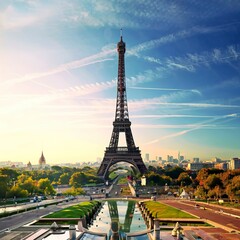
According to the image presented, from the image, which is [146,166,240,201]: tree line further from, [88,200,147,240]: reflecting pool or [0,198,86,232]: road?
[0,198,86,232]: road

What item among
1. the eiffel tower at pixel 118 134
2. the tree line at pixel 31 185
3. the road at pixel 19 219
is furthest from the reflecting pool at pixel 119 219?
the eiffel tower at pixel 118 134

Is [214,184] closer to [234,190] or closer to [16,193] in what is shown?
[234,190]

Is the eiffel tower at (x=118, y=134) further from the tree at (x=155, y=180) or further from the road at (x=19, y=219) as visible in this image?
the road at (x=19, y=219)

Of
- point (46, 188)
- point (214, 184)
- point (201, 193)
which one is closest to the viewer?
point (201, 193)

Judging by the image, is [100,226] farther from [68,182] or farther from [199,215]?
[68,182]

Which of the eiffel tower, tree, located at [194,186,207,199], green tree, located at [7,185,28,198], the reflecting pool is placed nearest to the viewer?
the reflecting pool

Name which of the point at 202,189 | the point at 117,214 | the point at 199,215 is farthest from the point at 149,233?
the point at 202,189

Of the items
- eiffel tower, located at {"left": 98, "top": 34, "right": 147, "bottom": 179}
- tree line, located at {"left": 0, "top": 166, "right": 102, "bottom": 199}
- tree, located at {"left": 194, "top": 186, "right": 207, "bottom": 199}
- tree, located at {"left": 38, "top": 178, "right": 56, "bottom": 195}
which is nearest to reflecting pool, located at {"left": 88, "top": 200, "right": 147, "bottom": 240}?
tree, located at {"left": 194, "top": 186, "right": 207, "bottom": 199}

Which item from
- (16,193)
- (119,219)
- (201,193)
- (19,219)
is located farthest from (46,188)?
(201,193)
